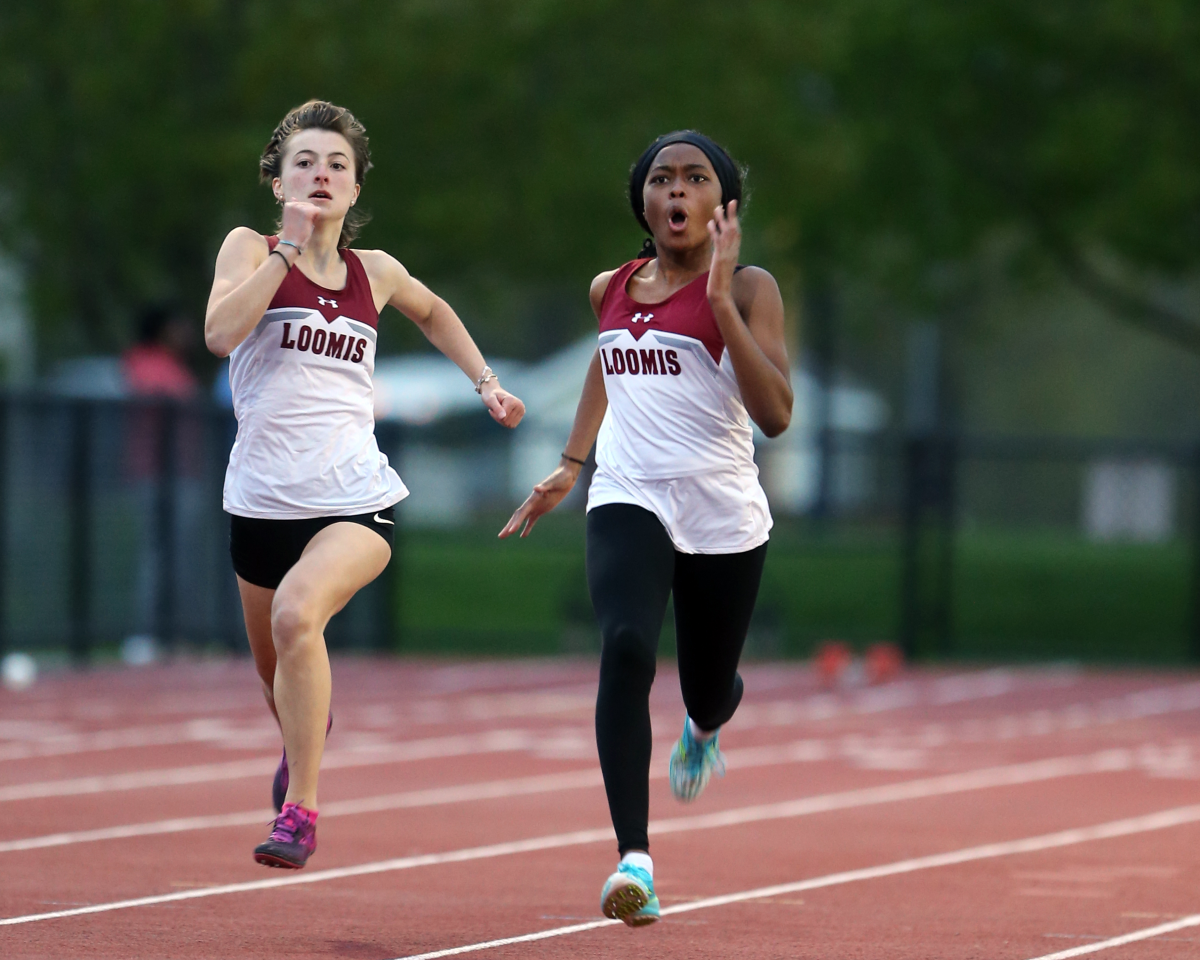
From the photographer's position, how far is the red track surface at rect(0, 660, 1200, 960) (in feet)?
21.9

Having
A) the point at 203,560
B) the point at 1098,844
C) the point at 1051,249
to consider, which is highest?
the point at 1051,249

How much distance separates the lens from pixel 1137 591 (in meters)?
24.9

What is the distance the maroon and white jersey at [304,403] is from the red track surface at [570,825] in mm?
1249

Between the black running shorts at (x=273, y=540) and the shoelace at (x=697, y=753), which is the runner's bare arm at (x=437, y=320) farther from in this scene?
the shoelace at (x=697, y=753)

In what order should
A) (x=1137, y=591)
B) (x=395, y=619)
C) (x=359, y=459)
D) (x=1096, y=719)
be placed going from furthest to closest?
1. (x=1137, y=591)
2. (x=395, y=619)
3. (x=1096, y=719)
4. (x=359, y=459)

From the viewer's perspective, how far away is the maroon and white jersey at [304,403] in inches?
262

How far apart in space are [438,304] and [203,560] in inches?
433

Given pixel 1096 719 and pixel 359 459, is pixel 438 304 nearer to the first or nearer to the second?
pixel 359 459

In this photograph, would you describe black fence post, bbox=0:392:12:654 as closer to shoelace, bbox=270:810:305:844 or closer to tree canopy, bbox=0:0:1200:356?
tree canopy, bbox=0:0:1200:356

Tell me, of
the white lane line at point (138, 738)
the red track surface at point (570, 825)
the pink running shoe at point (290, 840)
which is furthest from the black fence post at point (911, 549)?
the pink running shoe at point (290, 840)

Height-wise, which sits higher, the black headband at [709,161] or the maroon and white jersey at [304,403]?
the black headband at [709,161]

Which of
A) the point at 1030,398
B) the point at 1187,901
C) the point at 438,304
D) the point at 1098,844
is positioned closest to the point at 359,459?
the point at 438,304

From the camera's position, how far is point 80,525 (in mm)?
17078

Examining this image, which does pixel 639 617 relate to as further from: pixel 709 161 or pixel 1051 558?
pixel 1051 558
